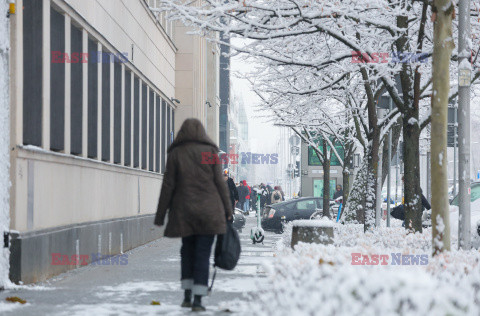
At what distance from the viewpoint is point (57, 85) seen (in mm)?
12906

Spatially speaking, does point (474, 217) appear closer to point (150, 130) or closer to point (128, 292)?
point (128, 292)

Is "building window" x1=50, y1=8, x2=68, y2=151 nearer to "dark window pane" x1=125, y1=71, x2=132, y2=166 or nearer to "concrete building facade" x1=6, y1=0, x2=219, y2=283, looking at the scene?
"concrete building facade" x1=6, y1=0, x2=219, y2=283

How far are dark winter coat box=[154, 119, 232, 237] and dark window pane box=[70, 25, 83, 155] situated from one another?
19.0 ft

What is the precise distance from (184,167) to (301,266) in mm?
1655

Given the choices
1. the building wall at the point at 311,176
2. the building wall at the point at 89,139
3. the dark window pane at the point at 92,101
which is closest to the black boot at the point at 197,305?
the building wall at the point at 89,139

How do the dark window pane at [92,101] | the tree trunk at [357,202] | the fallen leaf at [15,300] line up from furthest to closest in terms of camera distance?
the tree trunk at [357,202] < the dark window pane at [92,101] < the fallen leaf at [15,300]

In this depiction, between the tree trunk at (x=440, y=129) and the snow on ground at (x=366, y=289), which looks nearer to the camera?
the snow on ground at (x=366, y=289)

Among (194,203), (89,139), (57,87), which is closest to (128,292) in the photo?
(194,203)

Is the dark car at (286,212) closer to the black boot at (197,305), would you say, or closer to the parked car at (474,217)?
the parked car at (474,217)

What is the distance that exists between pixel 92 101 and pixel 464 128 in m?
7.15

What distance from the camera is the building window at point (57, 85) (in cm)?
1266

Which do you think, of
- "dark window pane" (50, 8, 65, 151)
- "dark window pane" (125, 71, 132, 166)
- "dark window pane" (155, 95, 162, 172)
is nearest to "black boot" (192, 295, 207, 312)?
"dark window pane" (50, 8, 65, 151)

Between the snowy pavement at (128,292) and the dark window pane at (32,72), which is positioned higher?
the dark window pane at (32,72)

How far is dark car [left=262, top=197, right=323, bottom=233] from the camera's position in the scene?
97.5 ft
